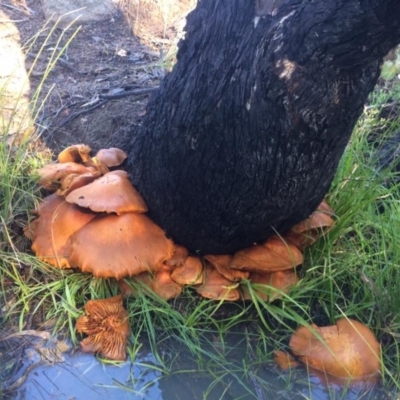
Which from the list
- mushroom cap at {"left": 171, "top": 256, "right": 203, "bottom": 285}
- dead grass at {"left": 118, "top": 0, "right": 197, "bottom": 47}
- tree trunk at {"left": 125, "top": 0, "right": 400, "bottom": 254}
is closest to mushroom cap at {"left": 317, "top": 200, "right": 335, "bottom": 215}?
tree trunk at {"left": 125, "top": 0, "right": 400, "bottom": 254}

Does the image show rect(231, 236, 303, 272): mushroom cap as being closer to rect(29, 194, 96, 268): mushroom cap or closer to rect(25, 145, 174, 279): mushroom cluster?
rect(25, 145, 174, 279): mushroom cluster

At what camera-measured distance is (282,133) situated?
6.76 feet

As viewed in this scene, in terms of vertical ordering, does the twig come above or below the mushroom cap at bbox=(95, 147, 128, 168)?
above

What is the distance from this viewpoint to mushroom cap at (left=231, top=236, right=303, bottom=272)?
243 cm

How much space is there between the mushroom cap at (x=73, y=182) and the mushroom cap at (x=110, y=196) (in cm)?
8

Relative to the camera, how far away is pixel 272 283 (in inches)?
97.7

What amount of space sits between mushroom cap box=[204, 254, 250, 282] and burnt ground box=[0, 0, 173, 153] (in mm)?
891

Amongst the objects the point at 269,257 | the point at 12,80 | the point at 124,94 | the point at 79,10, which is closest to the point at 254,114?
the point at 269,257

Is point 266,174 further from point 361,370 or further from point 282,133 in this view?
point 361,370

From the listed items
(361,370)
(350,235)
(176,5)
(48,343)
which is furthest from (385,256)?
(176,5)

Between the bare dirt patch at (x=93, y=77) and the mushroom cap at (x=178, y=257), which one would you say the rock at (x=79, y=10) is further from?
the mushroom cap at (x=178, y=257)

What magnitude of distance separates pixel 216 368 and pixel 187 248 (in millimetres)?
532

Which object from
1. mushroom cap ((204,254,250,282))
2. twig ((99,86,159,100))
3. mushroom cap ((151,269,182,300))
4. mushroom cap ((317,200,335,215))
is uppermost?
mushroom cap ((317,200,335,215))

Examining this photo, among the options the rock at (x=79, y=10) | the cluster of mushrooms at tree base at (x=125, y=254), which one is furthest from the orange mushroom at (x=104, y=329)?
the rock at (x=79, y=10)
